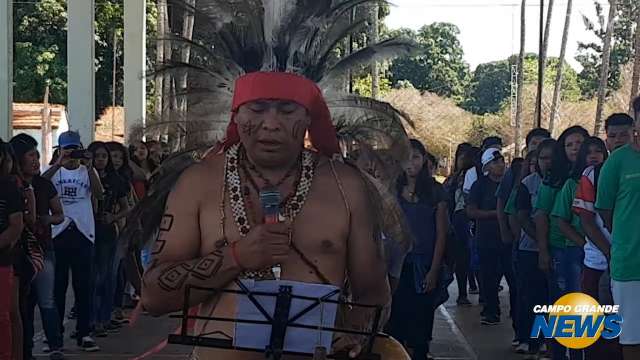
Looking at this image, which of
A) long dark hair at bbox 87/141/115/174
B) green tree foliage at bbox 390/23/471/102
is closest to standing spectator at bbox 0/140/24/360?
long dark hair at bbox 87/141/115/174

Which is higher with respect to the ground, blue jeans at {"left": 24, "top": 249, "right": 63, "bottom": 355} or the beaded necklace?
the beaded necklace

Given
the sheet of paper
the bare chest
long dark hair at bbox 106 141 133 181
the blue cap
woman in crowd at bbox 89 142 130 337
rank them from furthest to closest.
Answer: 1. long dark hair at bbox 106 141 133 181
2. woman in crowd at bbox 89 142 130 337
3. the blue cap
4. the bare chest
5. the sheet of paper

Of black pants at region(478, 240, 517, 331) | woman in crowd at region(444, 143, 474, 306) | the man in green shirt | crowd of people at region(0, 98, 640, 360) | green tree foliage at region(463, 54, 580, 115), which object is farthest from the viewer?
green tree foliage at region(463, 54, 580, 115)

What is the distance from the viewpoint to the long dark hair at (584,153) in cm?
686

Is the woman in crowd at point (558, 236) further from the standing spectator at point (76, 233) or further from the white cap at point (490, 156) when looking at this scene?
the standing spectator at point (76, 233)

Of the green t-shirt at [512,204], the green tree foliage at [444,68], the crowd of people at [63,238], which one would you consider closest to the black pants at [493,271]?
the green t-shirt at [512,204]

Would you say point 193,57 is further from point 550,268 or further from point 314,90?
point 550,268

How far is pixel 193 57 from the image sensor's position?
Result: 11.7ft

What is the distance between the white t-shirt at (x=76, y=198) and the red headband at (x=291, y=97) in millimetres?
5515

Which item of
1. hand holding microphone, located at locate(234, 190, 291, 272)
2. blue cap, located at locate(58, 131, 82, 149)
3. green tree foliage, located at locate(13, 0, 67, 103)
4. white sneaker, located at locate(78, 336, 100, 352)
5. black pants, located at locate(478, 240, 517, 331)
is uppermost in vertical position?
green tree foliage, located at locate(13, 0, 67, 103)

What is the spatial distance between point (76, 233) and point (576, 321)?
436cm

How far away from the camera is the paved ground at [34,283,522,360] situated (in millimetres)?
8539

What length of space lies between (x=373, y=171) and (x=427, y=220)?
3.69 meters

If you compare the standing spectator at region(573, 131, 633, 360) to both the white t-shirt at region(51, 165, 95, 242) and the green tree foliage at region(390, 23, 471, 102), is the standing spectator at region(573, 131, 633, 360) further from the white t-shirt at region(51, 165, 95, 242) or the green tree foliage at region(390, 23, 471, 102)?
the green tree foliage at region(390, 23, 471, 102)
